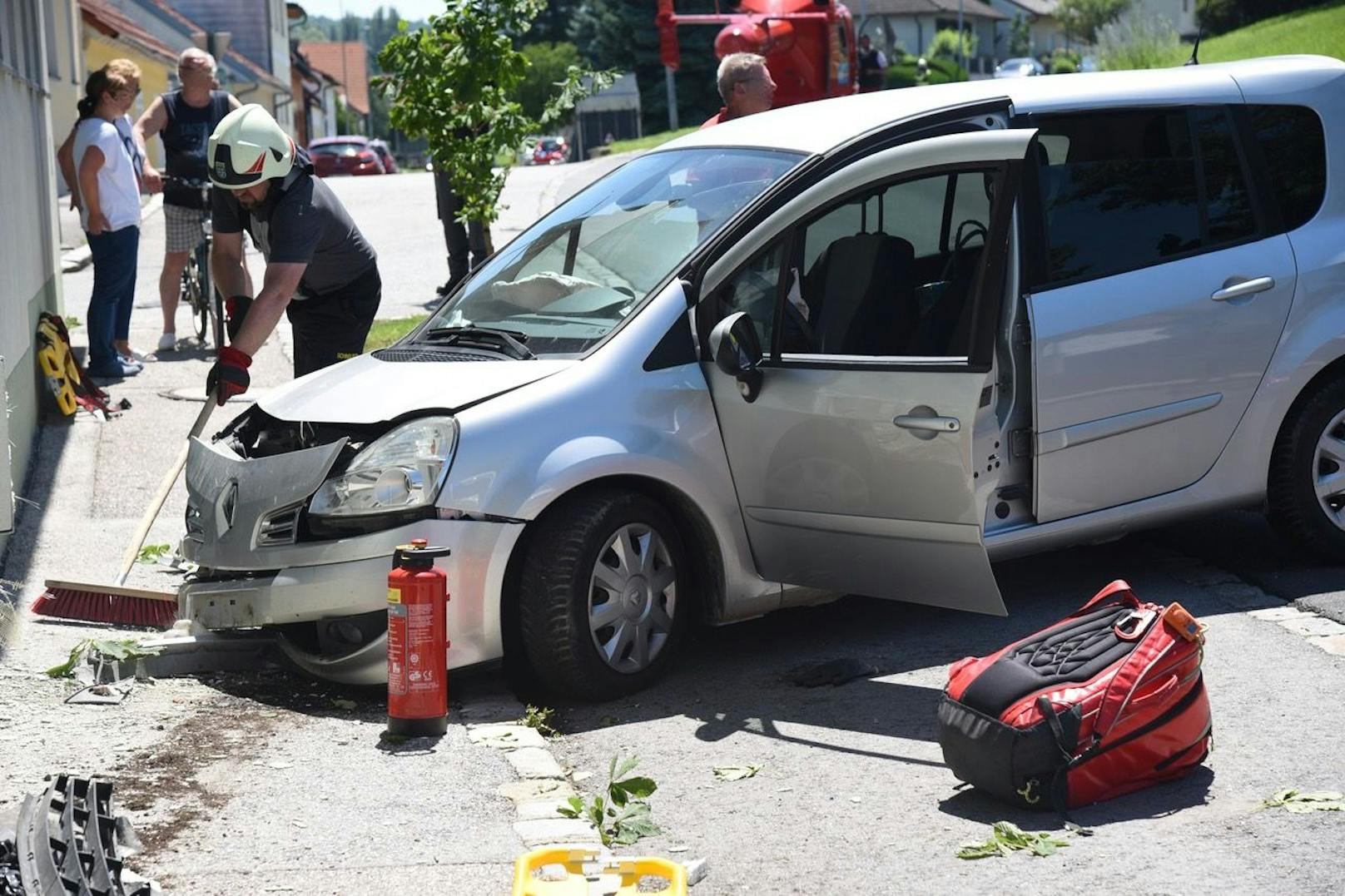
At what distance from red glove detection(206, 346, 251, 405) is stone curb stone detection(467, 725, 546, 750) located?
1948 millimetres

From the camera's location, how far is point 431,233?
21625 mm

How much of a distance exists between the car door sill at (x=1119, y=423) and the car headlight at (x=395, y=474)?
2.12 meters

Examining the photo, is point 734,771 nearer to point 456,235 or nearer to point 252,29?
point 456,235

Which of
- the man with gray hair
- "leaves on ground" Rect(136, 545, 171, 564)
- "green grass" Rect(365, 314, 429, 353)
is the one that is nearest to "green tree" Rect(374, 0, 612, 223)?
"green grass" Rect(365, 314, 429, 353)

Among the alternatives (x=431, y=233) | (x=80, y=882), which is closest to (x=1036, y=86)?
(x=80, y=882)

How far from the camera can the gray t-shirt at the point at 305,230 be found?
7.08 m

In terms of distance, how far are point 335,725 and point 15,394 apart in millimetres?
4379

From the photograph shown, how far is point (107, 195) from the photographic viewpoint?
11.4m

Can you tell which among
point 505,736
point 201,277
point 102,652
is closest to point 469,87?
point 201,277

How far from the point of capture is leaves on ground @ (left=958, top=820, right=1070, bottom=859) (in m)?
4.41

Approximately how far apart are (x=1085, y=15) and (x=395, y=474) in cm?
10624

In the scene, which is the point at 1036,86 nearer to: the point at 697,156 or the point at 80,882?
the point at 697,156

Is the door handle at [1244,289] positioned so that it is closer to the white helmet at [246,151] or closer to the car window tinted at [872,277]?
the car window tinted at [872,277]

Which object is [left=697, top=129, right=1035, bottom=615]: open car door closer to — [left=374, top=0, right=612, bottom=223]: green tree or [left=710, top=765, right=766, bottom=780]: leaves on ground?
[left=710, top=765, right=766, bottom=780]: leaves on ground
